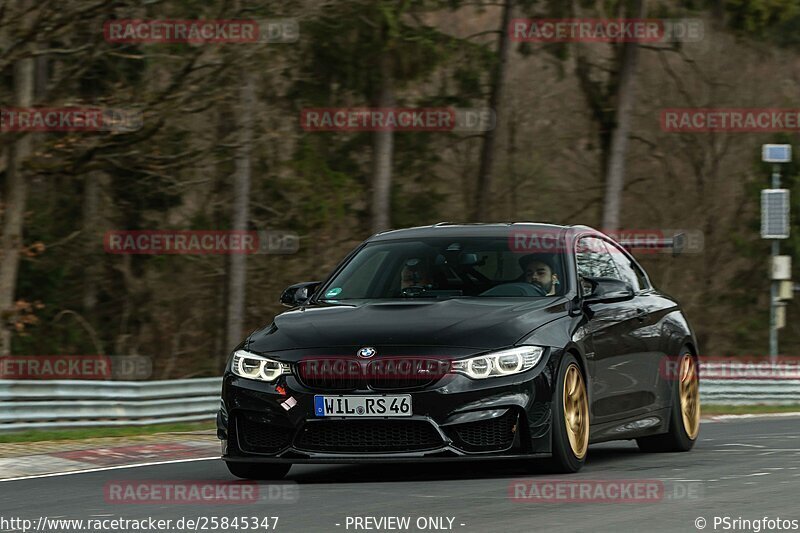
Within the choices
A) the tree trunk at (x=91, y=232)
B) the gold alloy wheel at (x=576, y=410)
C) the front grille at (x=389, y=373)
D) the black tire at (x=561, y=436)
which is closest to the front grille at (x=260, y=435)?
Result: the front grille at (x=389, y=373)

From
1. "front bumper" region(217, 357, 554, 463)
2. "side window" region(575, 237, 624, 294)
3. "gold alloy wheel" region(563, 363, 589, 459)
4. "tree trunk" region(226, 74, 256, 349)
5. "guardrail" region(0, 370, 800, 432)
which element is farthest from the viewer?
"tree trunk" region(226, 74, 256, 349)

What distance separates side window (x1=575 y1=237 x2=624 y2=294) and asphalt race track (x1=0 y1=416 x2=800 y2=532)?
4.20 ft

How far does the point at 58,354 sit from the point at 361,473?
25.1 metres

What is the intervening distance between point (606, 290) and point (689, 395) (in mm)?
2341

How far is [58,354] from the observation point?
112ft

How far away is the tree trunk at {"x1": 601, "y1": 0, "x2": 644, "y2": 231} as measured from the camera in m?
33.3

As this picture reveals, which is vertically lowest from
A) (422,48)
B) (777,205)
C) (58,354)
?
(58,354)

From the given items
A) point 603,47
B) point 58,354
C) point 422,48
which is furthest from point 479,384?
point 603,47

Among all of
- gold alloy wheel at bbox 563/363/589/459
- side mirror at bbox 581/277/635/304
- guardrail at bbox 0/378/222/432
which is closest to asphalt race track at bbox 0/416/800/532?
gold alloy wheel at bbox 563/363/589/459

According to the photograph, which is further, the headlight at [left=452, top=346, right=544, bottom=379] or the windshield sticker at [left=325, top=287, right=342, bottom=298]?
the windshield sticker at [left=325, top=287, right=342, bottom=298]

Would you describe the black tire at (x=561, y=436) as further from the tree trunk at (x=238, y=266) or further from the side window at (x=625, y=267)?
the tree trunk at (x=238, y=266)

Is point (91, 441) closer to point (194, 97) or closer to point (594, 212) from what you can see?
point (194, 97)

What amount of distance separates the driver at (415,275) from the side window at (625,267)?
5.85ft

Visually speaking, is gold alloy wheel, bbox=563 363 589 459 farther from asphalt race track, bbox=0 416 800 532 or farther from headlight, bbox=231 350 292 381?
headlight, bbox=231 350 292 381
